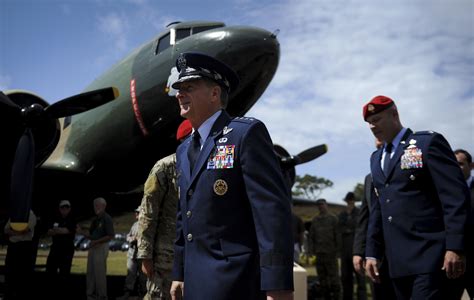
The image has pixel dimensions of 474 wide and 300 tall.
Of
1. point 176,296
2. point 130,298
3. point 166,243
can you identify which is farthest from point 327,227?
point 176,296

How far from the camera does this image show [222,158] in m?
2.25

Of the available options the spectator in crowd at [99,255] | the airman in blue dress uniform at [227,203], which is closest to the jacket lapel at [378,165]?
the airman in blue dress uniform at [227,203]

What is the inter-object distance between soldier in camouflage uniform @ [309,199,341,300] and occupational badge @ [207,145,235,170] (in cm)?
789

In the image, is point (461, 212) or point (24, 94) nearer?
point (461, 212)

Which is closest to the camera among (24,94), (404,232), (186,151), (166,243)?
(186,151)

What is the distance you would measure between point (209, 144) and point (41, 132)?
23.1 ft

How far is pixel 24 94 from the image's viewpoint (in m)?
8.55

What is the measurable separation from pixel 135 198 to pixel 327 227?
5.26 m

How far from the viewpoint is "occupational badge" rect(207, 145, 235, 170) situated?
2.22 meters

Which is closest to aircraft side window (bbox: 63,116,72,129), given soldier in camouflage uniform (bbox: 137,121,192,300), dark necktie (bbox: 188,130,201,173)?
soldier in camouflage uniform (bbox: 137,121,192,300)

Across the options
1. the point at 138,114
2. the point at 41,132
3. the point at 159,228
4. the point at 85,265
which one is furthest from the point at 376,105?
the point at 85,265

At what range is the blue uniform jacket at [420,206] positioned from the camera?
125 inches

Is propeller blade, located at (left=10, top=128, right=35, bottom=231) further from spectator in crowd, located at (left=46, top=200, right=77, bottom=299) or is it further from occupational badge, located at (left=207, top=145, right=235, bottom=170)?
occupational badge, located at (left=207, top=145, right=235, bottom=170)

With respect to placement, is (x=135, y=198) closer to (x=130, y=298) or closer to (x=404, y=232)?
(x=130, y=298)
